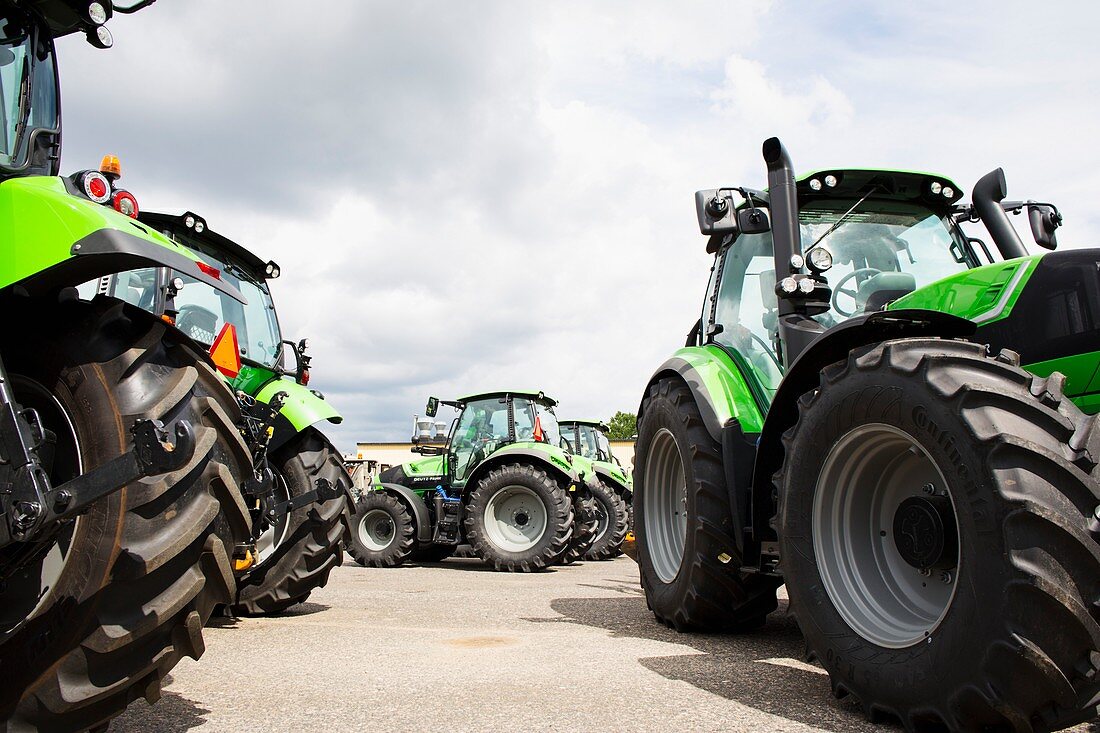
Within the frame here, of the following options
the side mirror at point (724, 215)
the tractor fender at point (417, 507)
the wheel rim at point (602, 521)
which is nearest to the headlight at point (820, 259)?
the side mirror at point (724, 215)

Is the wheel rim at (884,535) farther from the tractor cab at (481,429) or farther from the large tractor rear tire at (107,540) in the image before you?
the tractor cab at (481,429)

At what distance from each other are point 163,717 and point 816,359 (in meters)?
2.86

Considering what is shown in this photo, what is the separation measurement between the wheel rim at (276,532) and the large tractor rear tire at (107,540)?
326cm

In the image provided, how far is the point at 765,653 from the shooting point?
4113 millimetres

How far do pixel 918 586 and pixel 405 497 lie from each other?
9.18 meters

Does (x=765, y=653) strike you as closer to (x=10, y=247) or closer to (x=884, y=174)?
(x=884, y=174)

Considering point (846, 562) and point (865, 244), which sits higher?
point (865, 244)

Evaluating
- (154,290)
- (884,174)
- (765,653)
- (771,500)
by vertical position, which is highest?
(884,174)

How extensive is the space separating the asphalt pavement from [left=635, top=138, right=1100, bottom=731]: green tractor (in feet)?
1.08

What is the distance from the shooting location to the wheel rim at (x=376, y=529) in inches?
457

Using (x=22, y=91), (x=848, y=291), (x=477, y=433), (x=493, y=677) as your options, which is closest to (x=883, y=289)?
(x=848, y=291)

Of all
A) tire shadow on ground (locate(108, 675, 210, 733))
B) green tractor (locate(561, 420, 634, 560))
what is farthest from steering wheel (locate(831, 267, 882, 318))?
green tractor (locate(561, 420, 634, 560))

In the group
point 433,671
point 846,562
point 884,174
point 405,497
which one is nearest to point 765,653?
point 846,562

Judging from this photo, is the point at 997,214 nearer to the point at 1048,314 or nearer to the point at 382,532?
the point at 1048,314
